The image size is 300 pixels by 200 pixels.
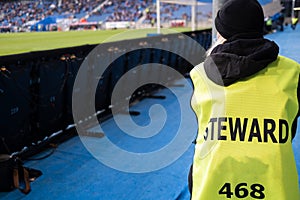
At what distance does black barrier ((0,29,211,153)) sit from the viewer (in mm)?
3518

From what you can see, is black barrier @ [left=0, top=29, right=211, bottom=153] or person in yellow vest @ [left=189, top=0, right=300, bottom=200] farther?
black barrier @ [left=0, top=29, right=211, bottom=153]

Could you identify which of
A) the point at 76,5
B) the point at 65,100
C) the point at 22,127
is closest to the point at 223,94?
the point at 22,127

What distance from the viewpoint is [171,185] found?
326cm

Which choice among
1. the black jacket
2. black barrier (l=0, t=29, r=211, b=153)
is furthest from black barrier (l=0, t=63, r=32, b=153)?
the black jacket

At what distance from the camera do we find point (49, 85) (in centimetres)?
407

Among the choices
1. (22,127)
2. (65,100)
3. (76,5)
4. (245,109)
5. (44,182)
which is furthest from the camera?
(76,5)

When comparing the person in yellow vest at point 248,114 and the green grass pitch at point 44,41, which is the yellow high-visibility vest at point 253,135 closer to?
the person in yellow vest at point 248,114

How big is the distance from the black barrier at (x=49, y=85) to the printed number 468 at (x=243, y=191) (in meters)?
2.75

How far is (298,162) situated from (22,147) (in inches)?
127

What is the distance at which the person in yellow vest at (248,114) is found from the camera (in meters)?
1.23

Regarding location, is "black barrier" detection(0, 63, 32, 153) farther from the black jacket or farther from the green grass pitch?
the black jacket

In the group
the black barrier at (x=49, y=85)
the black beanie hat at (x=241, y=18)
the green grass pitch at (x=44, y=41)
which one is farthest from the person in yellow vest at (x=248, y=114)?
the green grass pitch at (x=44, y=41)

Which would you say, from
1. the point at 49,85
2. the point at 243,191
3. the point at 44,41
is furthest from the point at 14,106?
the point at 44,41

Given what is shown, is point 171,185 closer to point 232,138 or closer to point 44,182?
point 44,182
